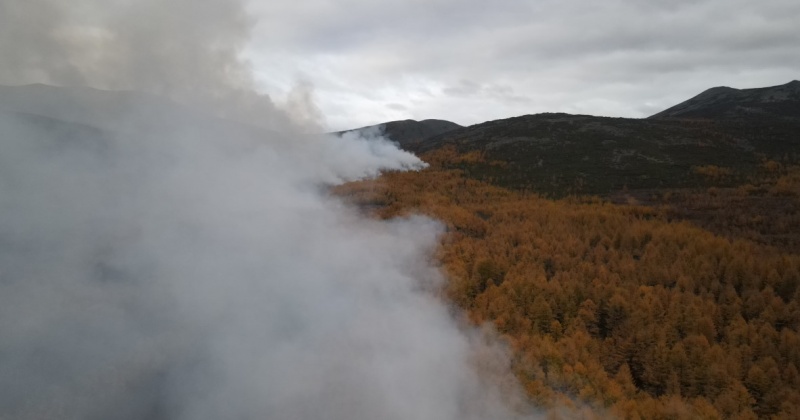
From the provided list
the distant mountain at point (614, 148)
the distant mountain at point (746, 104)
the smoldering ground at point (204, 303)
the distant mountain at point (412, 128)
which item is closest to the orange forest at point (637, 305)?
the smoldering ground at point (204, 303)

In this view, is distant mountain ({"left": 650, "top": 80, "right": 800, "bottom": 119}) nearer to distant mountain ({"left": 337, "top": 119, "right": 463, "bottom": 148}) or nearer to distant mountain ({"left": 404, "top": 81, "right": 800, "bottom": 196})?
distant mountain ({"left": 404, "top": 81, "right": 800, "bottom": 196})

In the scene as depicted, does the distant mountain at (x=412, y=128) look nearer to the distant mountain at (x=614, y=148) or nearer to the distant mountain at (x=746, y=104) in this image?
the distant mountain at (x=614, y=148)

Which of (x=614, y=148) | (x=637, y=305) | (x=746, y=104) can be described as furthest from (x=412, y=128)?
(x=637, y=305)

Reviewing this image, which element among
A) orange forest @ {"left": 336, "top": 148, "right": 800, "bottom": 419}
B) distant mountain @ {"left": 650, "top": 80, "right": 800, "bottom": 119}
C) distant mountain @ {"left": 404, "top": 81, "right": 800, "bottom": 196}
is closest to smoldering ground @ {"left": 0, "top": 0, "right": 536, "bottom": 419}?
orange forest @ {"left": 336, "top": 148, "right": 800, "bottom": 419}

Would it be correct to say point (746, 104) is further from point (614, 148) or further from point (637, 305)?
point (637, 305)

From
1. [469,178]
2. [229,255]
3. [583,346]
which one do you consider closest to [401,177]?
[469,178]
